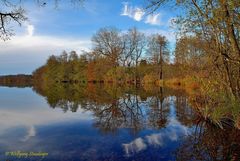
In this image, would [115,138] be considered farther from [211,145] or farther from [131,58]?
[131,58]

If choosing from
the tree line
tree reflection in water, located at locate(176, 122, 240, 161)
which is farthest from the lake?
the tree line

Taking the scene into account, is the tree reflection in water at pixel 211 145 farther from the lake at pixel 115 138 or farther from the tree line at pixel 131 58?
the tree line at pixel 131 58

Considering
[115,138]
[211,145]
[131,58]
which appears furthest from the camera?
[131,58]

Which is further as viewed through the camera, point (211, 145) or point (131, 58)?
point (131, 58)

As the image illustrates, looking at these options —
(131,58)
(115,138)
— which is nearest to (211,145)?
(115,138)

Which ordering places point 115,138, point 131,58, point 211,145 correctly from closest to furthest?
point 211,145, point 115,138, point 131,58

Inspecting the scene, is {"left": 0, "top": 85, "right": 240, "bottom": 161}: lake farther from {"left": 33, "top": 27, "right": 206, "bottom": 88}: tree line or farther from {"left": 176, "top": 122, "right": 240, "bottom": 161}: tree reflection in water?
{"left": 33, "top": 27, "right": 206, "bottom": 88}: tree line

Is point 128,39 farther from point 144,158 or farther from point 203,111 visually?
point 144,158

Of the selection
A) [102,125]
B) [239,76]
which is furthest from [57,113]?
[239,76]

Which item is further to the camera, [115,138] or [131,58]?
[131,58]

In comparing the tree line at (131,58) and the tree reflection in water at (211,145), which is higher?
the tree line at (131,58)

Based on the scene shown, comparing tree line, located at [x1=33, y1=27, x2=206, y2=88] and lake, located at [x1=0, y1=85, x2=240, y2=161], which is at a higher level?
tree line, located at [x1=33, y1=27, x2=206, y2=88]

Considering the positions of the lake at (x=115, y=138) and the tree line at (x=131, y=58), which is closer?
the lake at (x=115, y=138)

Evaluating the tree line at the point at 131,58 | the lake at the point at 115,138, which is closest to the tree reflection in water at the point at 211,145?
the lake at the point at 115,138
